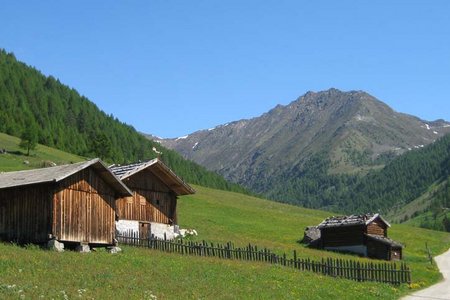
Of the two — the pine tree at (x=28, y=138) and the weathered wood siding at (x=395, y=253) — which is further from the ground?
the pine tree at (x=28, y=138)

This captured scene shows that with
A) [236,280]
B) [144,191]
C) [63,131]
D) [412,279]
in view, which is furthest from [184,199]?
[63,131]

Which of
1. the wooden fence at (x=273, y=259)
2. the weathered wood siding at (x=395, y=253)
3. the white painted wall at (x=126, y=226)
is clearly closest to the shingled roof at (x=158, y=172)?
the white painted wall at (x=126, y=226)

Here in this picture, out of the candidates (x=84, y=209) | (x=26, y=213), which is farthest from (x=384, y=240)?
(x=26, y=213)

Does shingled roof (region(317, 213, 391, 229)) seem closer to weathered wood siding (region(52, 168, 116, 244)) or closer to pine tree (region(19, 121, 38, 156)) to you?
weathered wood siding (region(52, 168, 116, 244))

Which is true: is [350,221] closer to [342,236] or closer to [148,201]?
[342,236]

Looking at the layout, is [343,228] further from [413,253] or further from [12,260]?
[12,260]

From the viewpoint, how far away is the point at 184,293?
25922 millimetres

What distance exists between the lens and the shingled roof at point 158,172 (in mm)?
53344

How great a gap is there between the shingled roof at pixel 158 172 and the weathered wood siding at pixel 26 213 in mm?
16109

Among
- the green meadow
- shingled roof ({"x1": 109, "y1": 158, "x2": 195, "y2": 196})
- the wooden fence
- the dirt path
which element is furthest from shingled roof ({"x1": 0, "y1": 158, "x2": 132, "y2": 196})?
the dirt path

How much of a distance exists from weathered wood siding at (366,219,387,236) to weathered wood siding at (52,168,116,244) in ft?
137

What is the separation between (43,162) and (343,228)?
45.6 metres

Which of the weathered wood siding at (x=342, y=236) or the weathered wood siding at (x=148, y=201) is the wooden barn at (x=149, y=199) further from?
the weathered wood siding at (x=342, y=236)

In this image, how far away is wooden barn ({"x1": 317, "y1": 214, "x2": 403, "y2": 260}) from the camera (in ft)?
236
